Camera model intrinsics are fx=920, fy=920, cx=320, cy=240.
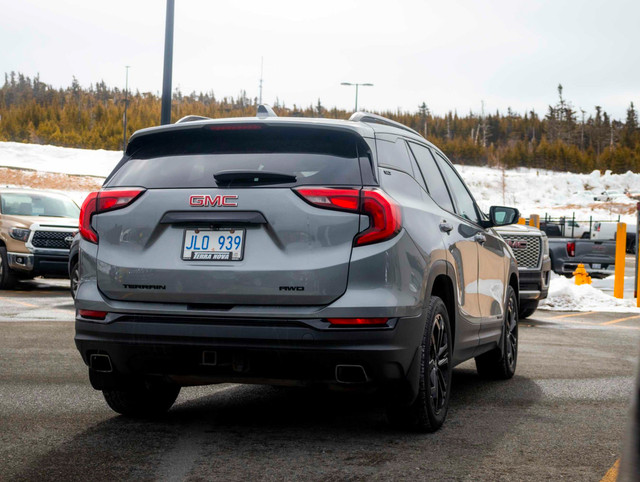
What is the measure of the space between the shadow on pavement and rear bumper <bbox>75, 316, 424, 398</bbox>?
1.26 ft

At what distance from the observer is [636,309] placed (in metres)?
16.0

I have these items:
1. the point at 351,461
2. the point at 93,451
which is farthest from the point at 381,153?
the point at 93,451

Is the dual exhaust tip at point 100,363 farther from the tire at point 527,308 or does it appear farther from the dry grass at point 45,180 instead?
the dry grass at point 45,180

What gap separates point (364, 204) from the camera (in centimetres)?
472

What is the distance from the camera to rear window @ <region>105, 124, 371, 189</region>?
4.87m

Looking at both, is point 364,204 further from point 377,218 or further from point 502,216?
point 502,216

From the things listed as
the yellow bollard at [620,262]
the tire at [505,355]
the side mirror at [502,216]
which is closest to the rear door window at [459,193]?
the side mirror at [502,216]

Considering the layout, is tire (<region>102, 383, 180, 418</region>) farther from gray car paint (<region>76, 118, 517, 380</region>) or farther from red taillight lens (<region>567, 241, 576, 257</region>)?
red taillight lens (<region>567, 241, 576, 257</region>)

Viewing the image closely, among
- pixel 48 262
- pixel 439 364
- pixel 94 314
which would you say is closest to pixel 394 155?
Result: pixel 439 364

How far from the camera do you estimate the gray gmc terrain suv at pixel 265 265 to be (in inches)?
182

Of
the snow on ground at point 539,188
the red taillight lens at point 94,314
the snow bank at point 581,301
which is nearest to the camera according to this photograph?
the red taillight lens at point 94,314

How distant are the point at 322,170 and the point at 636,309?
41.1 feet

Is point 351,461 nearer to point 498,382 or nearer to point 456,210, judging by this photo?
point 456,210

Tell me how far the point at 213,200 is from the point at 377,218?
869 millimetres
